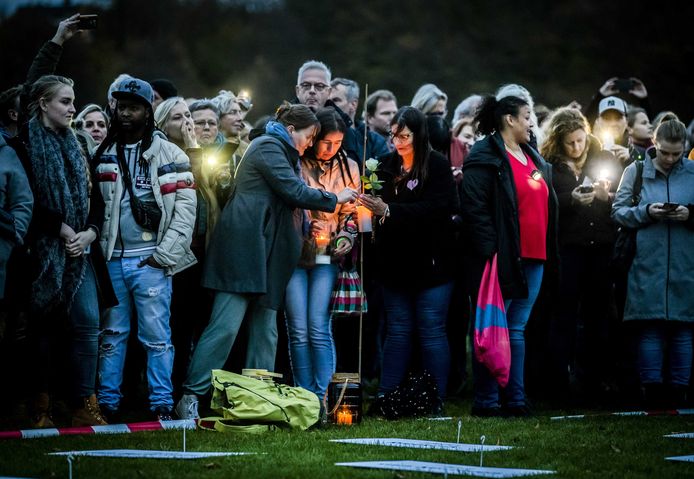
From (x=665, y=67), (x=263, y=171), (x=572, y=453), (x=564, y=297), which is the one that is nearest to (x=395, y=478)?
(x=572, y=453)

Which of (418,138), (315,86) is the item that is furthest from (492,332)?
(315,86)

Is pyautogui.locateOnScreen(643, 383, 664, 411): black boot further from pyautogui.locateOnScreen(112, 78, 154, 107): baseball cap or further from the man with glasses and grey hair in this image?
pyautogui.locateOnScreen(112, 78, 154, 107): baseball cap

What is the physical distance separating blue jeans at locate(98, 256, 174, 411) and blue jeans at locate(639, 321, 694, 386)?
4.14m

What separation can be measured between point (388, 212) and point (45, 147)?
2.88 meters

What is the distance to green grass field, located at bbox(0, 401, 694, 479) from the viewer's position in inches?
289

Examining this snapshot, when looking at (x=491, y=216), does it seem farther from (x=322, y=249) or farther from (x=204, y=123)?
(x=204, y=123)

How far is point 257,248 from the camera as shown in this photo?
33.5 feet

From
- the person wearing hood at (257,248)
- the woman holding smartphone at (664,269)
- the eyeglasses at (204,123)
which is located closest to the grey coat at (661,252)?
the woman holding smartphone at (664,269)

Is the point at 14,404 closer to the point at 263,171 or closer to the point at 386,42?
the point at 263,171

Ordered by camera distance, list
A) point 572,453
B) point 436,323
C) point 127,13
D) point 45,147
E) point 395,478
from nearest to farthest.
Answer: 1. point 395,478
2. point 572,453
3. point 45,147
4. point 436,323
5. point 127,13

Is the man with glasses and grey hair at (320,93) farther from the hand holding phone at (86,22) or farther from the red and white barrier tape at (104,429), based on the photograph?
the red and white barrier tape at (104,429)

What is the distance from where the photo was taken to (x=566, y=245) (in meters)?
12.2

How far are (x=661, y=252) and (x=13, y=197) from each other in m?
5.59

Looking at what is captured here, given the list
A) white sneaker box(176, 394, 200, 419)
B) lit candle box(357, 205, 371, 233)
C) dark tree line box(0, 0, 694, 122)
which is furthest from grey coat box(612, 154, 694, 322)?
dark tree line box(0, 0, 694, 122)
